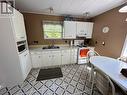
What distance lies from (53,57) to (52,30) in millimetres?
1241

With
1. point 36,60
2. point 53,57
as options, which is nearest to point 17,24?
point 36,60

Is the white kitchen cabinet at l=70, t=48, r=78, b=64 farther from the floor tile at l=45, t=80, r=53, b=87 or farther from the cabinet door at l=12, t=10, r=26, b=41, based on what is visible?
the cabinet door at l=12, t=10, r=26, b=41

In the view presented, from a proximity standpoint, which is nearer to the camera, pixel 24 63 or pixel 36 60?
pixel 24 63

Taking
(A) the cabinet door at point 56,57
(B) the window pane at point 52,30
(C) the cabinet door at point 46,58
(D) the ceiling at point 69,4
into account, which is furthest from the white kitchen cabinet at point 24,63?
(D) the ceiling at point 69,4

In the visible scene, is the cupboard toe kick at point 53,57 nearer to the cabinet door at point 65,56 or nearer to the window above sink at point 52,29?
the cabinet door at point 65,56

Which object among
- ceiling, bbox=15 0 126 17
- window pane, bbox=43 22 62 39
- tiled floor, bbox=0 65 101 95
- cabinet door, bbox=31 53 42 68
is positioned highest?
ceiling, bbox=15 0 126 17

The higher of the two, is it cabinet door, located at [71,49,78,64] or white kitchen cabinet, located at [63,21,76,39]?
white kitchen cabinet, located at [63,21,76,39]

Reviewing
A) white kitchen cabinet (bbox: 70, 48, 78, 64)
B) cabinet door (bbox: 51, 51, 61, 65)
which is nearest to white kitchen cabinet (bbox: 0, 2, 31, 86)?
cabinet door (bbox: 51, 51, 61, 65)

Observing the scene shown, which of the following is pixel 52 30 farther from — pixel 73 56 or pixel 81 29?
pixel 73 56

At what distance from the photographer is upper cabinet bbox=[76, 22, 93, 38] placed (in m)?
3.17

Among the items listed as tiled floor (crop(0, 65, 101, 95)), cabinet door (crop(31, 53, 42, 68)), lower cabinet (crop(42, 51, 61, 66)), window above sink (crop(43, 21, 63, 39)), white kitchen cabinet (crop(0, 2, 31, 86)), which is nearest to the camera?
white kitchen cabinet (crop(0, 2, 31, 86))

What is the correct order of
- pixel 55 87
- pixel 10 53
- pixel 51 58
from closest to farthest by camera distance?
1. pixel 10 53
2. pixel 55 87
3. pixel 51 58

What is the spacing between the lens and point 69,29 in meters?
3.06

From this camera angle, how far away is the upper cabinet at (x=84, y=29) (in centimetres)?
317
